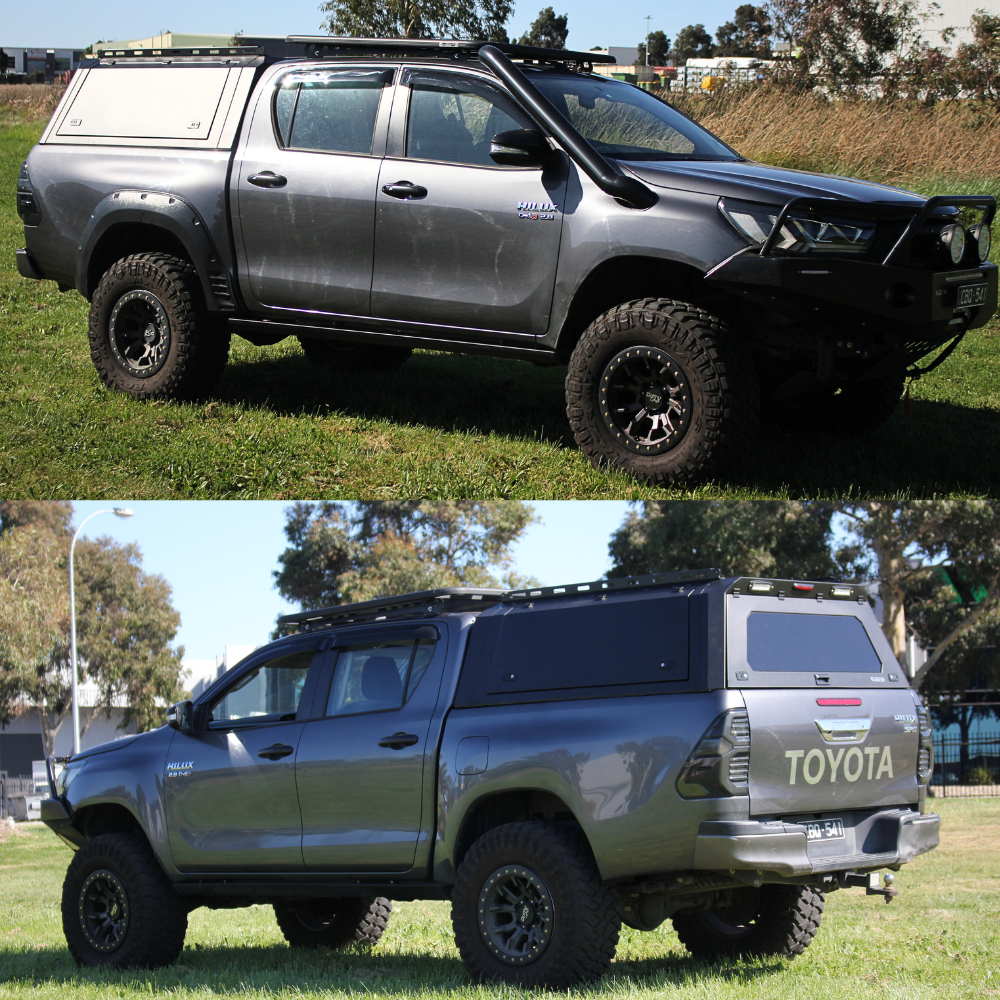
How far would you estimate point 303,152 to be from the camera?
7.86m

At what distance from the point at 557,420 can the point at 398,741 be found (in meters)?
3.79

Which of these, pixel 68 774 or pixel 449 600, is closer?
pixel 449 600

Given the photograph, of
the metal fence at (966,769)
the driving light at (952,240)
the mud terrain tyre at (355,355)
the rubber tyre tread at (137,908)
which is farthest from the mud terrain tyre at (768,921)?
the metal fence at (966,769)

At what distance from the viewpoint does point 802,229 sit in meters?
6.22

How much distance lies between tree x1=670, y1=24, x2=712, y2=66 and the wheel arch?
101 metres

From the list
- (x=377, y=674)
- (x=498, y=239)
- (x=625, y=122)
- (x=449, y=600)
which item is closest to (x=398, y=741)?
(x=377, y=674)

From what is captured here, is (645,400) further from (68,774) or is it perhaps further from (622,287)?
(68,774)

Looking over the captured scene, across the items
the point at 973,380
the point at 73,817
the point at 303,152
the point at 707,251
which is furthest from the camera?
the point at 973,380

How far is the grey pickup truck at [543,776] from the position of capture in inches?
183

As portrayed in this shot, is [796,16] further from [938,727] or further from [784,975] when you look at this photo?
[784,975]

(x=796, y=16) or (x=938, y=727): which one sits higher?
(x=796, y=16)

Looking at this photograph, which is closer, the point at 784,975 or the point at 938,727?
the point at 784,975

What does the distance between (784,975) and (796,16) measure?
89.0ft

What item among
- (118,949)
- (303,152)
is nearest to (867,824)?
(118,949)
